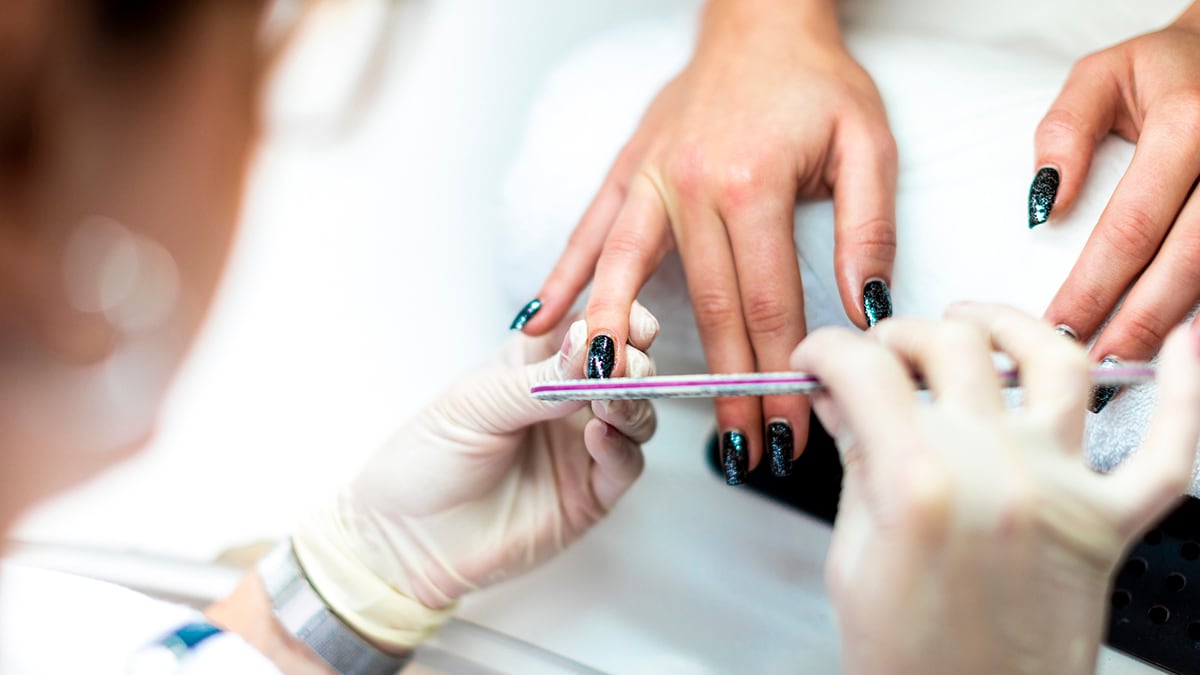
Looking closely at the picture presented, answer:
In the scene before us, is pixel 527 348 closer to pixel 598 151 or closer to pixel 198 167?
pixel 598 151

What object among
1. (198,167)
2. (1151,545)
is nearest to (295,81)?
(198,167)

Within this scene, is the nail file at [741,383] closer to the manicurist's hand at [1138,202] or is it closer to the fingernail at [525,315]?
the manicurist's hand at [1138,202]

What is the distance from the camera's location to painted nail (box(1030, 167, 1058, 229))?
1.58ft

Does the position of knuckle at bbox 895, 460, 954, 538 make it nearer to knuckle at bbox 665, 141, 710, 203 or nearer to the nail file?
the nail file

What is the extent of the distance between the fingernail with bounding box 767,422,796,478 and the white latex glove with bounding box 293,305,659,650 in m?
0.08

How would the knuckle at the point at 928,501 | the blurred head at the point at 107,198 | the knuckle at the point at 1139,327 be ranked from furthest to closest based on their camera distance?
the blurred head at the point at 107,198
the knuckle at the point at 1139,327
the knuckle at the point at 928,501

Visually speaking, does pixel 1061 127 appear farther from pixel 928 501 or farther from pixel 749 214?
pixel 928 501

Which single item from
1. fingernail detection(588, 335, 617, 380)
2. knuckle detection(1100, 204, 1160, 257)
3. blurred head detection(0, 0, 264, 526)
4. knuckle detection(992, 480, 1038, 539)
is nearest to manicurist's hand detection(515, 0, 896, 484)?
fingernail detection(588, 335, 617, 380)

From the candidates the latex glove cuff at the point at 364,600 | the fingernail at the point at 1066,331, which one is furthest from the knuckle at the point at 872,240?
the latex glove cuff at the point at 364,600

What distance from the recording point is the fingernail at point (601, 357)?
465 mm

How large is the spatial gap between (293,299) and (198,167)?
32 centimetres

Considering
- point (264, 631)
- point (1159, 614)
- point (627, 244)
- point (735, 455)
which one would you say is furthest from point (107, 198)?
point (1159, 614)

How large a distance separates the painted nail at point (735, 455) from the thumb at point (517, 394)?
9cm

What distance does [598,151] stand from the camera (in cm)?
64
